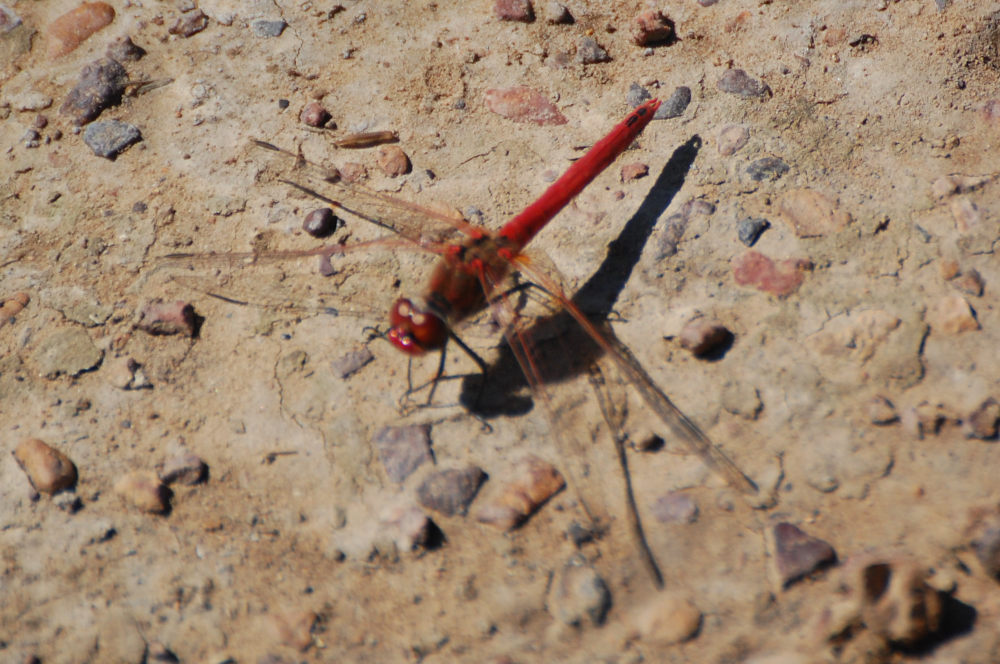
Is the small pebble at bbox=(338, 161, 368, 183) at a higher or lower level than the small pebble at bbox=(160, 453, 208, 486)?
higher

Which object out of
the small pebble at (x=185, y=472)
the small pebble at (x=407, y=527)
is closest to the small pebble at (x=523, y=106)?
the small pebble at (x=407, y=527)

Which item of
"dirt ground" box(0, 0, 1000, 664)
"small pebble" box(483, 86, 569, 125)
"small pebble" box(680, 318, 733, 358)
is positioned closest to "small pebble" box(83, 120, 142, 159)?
"dirt ground" box(0, 0, 1000, 664)

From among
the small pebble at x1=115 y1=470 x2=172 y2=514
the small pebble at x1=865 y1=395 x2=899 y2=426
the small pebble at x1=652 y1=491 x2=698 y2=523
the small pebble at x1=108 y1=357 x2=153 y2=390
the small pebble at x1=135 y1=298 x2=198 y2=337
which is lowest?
the small pebble at x1=115 y1=470 x2=172 y2=514

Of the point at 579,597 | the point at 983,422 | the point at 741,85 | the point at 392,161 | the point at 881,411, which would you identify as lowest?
the point at 579,597

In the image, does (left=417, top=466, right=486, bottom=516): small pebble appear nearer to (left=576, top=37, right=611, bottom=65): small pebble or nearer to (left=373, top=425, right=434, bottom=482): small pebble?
(left=373, top=425, right=434, bottom=482): small pebble

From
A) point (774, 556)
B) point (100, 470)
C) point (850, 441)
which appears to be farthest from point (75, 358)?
point (850, 441)

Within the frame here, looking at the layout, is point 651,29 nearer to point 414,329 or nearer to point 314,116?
point 314,116

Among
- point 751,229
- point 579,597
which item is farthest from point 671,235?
point 579,597
